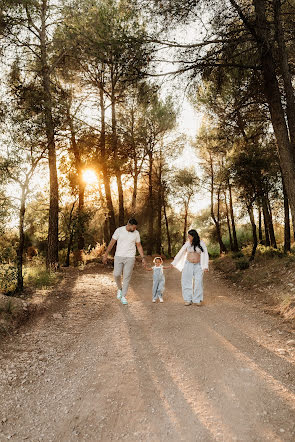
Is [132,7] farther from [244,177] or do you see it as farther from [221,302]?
[244,177]

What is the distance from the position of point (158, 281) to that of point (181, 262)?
821 millimetres

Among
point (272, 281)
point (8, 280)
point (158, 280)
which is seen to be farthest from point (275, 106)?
point (8, 280)

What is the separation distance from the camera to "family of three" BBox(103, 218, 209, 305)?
8188mm

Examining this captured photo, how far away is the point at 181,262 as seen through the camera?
348 inches

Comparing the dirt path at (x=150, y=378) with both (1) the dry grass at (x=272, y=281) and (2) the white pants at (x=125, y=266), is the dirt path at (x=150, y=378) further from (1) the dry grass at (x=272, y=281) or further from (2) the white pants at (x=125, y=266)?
(2) the white pants at (x=125, y=266)

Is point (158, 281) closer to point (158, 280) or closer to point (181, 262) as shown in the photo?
point (158, 280)

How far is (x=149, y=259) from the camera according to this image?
2384 centimetres

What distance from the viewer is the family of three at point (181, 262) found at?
26.9 feet

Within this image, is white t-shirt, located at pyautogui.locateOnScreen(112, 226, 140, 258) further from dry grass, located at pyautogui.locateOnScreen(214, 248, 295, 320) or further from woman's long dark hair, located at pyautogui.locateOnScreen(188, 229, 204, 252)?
dry grass, located at pyautogui.locateOnScreen(214, 248, 295, 320)

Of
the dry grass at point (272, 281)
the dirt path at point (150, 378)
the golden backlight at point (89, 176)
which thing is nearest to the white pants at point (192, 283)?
the dirt path at point (150, 378)

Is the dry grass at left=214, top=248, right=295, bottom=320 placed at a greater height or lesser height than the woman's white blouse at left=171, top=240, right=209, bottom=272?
lesser

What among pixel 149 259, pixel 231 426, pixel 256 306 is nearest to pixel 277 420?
pixel 231 426

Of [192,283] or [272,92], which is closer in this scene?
[272,92]

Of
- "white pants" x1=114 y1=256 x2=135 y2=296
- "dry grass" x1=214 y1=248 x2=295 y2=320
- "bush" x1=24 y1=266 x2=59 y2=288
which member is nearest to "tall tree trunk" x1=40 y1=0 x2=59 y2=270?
"bush" x1=24 y1=266 x2=59 y2=288
